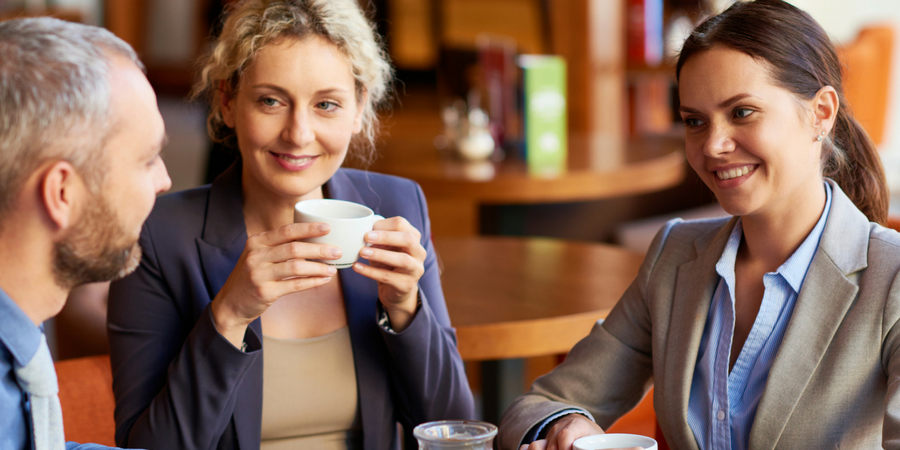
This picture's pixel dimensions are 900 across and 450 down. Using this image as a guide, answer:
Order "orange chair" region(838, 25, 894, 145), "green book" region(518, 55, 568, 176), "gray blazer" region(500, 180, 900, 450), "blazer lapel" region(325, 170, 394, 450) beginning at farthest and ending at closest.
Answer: "orange chair" region(838, 25, 894, 145)
"green book" region(518, 55, 568, 176)
"blazer lapel" region(325, 170, 394, 450)
"gray blazer" region(500, 180, 900, 450)

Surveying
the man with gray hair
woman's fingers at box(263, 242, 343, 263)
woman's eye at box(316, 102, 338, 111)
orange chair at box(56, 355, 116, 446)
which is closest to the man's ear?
the man with gray hair

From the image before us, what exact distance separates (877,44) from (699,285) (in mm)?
4371

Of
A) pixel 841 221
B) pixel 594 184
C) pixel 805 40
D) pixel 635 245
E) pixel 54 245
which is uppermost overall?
pixel 805 40

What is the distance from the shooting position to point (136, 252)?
3.14ft

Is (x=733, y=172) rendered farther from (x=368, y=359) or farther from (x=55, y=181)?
(x=55, y=181)

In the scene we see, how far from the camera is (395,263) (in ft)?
3.85

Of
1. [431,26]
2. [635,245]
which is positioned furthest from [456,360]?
[431,26]

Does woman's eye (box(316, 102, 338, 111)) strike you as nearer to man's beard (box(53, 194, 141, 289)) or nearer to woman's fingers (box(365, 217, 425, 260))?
woman's fingers (box(365, 217, 425, 260))

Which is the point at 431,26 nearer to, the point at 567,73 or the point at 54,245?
the point at 567,73

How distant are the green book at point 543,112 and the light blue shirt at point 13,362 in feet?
7.44

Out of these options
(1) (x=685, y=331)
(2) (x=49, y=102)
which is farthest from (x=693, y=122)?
(2) (x=49, y=102)

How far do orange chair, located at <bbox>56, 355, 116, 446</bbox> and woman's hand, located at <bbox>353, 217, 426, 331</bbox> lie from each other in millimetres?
609

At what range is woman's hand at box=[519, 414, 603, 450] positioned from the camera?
1.09 m

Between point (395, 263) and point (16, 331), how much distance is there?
0.49 metres
